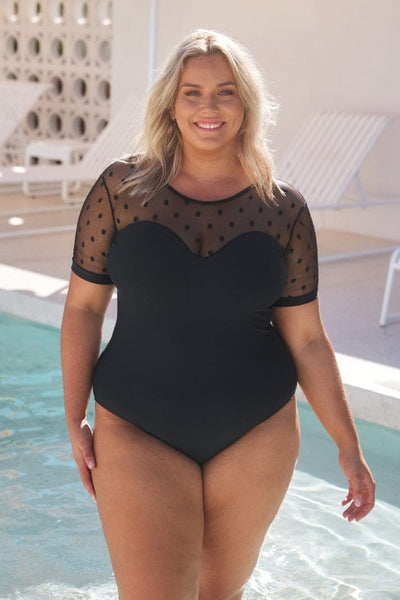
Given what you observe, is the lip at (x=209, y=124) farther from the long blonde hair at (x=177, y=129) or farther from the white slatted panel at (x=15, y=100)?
the white slatted panel at (x=15, y=100)

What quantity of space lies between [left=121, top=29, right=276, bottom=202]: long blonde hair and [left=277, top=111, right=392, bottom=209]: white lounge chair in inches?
201

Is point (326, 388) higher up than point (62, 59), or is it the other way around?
point (326, 388)

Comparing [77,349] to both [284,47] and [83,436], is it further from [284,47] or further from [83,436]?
[284,47]

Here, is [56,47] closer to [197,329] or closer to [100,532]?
[100,532]

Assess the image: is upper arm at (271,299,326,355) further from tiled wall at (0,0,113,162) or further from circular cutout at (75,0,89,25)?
circular cutout at (75,0,89,25)

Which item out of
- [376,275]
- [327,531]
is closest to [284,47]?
[376,275]

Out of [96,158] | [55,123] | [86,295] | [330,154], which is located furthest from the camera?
[55,123]

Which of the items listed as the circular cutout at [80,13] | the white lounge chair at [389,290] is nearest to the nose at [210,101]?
the white lounge chair at [389,290]

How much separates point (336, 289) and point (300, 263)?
14.2 feet

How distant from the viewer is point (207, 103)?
1.87 metres

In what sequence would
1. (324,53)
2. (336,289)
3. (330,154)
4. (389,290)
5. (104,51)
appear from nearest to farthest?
(389,290) < (336,289) < (330,154) < (324,53) < (104,51)

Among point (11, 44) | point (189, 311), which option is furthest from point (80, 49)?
point (189, 311)

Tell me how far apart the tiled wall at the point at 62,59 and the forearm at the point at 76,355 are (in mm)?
8378

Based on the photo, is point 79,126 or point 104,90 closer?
point 104,90
